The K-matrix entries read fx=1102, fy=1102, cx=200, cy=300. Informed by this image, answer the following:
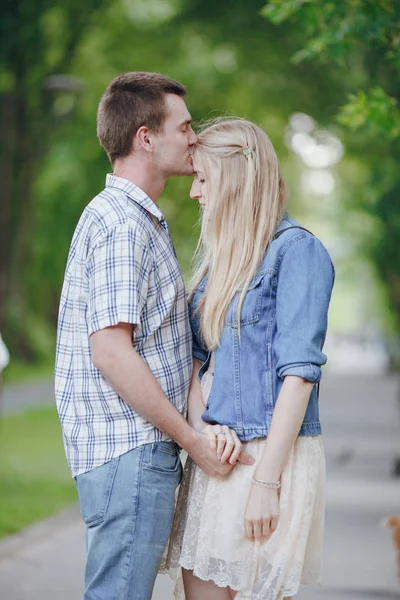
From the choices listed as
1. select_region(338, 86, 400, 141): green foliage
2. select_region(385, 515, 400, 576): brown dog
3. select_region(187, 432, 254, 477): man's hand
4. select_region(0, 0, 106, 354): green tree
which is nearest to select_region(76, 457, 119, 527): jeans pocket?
select_region(187, 432, 254, 477): man's hand

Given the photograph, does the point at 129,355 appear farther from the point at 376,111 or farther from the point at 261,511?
the point at 376,111

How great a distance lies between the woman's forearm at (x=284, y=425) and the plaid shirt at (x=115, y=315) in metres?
0.35

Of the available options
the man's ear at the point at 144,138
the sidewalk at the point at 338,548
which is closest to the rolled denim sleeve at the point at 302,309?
the man's ear at the point at 144,138

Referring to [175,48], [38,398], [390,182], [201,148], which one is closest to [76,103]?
[175,48]

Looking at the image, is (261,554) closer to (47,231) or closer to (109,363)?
(109,363)

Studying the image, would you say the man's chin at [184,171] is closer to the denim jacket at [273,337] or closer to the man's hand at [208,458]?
the denim jacket at [273,337]

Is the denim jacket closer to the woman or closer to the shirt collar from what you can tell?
the woman

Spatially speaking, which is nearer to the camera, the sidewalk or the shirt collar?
the shirt collar

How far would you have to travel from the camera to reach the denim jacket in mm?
3449

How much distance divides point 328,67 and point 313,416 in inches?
584

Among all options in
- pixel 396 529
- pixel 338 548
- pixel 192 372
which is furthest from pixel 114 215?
pixel 338 548

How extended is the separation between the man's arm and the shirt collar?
425 mm

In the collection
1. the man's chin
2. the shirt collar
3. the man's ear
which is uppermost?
the man's ear

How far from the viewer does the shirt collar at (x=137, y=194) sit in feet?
11.9
